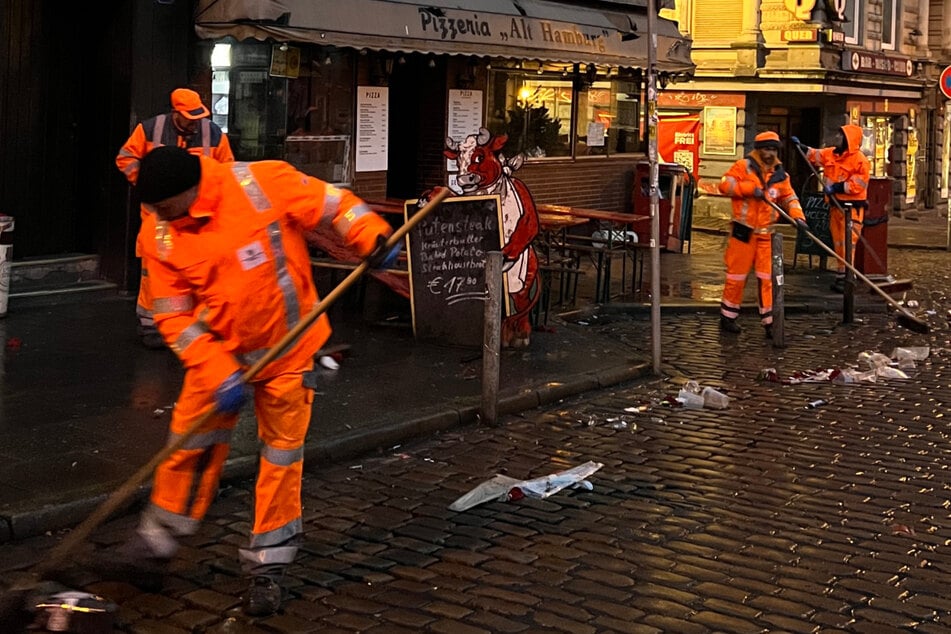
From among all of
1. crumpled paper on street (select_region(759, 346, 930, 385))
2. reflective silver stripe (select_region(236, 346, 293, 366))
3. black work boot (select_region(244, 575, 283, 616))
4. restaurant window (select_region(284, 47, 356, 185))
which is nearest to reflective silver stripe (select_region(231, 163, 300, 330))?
reflective silver stripe (select_region(236, 346, 293, 366))

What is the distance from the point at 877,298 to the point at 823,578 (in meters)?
9.62

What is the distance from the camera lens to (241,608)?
5066mm

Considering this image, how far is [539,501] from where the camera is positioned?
6.68 metres

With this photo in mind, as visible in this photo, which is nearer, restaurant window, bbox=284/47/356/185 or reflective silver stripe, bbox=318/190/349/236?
reflective silver stripe, bbox=318/190/349/236

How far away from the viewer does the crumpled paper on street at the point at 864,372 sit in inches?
398

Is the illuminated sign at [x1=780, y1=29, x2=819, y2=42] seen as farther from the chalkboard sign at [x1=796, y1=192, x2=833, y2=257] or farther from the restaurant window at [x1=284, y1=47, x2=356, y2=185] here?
the restaurant window at [x1=284, y1=47, x2=356, y2=185]

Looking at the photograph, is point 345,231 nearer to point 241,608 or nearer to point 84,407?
point 241,608

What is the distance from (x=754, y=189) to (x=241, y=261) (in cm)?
793

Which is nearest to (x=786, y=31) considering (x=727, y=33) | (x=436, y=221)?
(x=727, y=33)

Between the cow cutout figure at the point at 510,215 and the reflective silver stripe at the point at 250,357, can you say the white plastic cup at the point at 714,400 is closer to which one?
the cow cutout figure at the point at 510,215

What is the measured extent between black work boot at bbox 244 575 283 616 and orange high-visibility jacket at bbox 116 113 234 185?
466 centimetres

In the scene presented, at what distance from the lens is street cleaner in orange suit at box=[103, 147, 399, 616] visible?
4887 millimetres

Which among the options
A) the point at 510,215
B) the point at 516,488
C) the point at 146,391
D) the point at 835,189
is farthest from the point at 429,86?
the point at 516,488

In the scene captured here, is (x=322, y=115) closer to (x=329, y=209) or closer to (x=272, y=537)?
(x=329, y=209)
